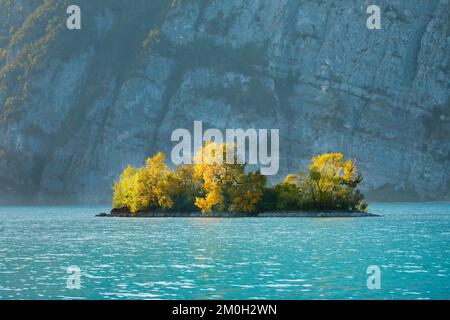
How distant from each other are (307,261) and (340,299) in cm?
1961

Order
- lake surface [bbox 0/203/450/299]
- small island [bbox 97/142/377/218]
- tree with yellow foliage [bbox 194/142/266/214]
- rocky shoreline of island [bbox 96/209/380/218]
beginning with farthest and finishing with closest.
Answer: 1. rocky shoreline of island [bbox 96/209/380/218]
2. small island [bbox 97/142/377/218]
3. tree with yellow foliage [bbox 194/142/266/214]
4. lake surface [bbox 0/203/450/299]

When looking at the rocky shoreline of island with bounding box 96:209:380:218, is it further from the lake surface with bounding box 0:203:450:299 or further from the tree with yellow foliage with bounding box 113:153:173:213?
the lake surface with bounding box 0:203:450:299

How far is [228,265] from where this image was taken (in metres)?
57.0

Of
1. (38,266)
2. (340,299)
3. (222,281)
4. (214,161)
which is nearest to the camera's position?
(340,299)

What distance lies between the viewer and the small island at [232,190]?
471 ft

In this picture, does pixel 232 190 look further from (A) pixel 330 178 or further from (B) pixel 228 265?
(B) pixel 228 265

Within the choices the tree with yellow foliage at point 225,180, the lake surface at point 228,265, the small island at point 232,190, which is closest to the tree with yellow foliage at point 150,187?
the small island at point 232,190

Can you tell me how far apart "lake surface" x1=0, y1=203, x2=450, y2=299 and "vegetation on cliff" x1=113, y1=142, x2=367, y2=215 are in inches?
1946

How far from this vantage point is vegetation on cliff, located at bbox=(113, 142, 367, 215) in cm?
14350

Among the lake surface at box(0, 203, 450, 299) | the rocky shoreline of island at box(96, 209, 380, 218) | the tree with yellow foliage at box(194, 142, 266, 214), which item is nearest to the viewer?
the lake surface at box(0, 203, 450, 299)

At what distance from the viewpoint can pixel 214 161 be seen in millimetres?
142875

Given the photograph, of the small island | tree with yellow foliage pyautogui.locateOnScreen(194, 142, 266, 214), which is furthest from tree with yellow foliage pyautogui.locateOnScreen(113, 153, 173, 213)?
tree with yellow foliage pyautogui.locateOnScreen(194, 142, 266, 214)
